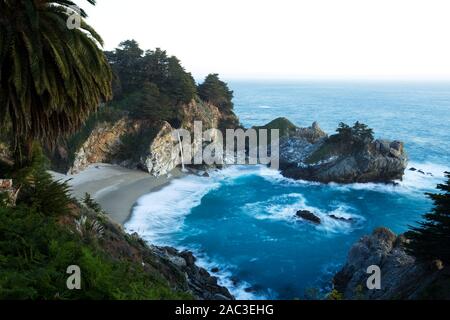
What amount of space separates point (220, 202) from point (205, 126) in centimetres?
1799

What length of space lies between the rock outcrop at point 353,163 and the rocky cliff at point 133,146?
17.3 meters

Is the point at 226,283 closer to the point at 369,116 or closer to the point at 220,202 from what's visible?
the point at 220,202

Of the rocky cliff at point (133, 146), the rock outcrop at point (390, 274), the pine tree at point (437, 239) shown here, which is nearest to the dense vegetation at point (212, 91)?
the rocky cliff at point (133, 146)

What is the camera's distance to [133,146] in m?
48.6

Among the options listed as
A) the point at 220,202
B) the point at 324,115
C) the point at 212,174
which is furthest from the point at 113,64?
the point at 324,115

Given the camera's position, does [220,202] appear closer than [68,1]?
No

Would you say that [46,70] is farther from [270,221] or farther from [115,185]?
[115,185]

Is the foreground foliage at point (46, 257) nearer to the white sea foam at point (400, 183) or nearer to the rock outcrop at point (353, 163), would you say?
the white sea foam at point (400, 183)

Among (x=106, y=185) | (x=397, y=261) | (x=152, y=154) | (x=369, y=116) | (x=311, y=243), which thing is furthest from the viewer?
(x=369, y=116)

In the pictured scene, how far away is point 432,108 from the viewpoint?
457ft

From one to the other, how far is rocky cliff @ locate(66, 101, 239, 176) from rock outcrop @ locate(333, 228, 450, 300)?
94.3ft

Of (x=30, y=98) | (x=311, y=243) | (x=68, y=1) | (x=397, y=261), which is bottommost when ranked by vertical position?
(x=311, y=243)

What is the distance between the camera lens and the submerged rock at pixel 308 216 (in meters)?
36.9

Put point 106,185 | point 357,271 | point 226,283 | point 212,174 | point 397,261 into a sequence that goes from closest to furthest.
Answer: point 397,261 < point 357,271 < point 226,283 < point 106,185 < point 212,174
